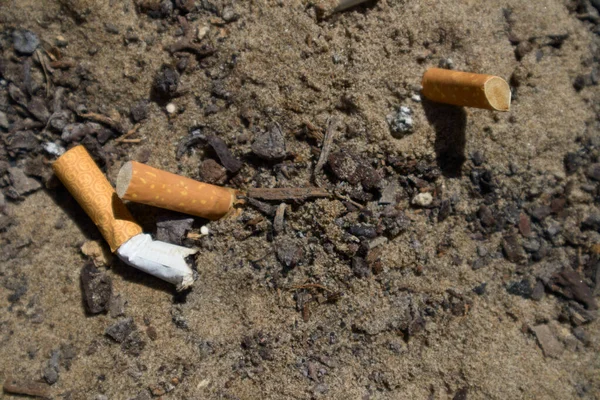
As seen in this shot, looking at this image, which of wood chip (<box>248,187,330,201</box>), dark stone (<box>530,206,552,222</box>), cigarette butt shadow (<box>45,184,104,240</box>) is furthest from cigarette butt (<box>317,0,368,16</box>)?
cigarette butt shadow (<box>45,184,104,240</box>)

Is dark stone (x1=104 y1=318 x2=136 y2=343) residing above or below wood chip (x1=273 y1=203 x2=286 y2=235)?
below

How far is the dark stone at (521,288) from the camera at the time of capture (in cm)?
275

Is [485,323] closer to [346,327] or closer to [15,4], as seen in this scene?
[346,327]

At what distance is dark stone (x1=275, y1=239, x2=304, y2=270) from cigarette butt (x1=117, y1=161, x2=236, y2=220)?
364 millimetres

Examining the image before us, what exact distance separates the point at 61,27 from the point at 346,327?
2.40m

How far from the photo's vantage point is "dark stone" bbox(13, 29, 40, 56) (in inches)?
107

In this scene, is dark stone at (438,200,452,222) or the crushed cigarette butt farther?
dark stone at (438,200,452,222)

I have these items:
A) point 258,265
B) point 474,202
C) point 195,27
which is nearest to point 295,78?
point 195,27

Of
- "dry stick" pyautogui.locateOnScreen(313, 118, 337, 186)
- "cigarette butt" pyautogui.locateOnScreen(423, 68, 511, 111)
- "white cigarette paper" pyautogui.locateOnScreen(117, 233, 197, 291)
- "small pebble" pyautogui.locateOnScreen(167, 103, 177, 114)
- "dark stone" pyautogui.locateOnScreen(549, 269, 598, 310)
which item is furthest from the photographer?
"dark stone" pyautogui.locateOnScreen(549, 269, 598, 310)

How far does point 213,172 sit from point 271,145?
1.22ft

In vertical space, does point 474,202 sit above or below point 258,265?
above

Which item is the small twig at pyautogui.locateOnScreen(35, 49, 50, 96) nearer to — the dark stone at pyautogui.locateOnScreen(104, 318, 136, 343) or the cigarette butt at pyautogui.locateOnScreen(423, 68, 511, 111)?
the dark stone at pyautogui.locateOnScreen(104, 318, 136, 343)

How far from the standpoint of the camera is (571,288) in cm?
282

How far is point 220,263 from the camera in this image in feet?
8.72
